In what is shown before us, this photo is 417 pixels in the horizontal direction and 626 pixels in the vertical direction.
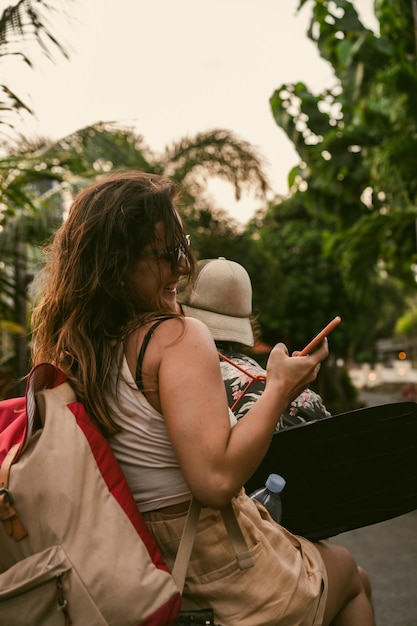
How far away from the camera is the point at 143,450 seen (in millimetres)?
1587

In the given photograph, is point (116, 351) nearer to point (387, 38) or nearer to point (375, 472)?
point (375, 472)

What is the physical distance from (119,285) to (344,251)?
1034cm

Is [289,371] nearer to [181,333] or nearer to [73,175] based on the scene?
[181,333]

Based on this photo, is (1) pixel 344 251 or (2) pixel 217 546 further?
(1) pixel 344 251

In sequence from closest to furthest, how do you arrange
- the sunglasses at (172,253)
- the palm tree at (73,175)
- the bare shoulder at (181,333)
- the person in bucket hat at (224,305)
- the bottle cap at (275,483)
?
the bare shoulder at (181,333) → the sunglasses at (172,253) → the bottle cap at (275,483) → the person in bucket hat at (224,305) → the palm tree at (73,175)

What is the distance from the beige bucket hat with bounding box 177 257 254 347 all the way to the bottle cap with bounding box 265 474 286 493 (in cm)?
83

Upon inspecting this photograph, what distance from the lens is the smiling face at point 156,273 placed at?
5.32 ft

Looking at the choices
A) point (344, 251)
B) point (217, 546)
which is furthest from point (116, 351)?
point (344, 251)

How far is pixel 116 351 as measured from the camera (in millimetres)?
1595

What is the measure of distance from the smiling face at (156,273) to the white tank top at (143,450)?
17cm

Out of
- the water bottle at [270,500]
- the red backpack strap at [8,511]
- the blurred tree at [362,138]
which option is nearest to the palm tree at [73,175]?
the blurred tree at [362,138]

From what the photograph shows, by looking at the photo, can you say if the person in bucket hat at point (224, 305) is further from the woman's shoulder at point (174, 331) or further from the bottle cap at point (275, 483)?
the woman's shoulder at point (174, 331)

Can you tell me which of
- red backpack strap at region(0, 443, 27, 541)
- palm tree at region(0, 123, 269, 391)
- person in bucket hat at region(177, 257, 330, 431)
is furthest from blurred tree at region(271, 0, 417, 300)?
red backpack strap at region(0, 443, 27, 541)

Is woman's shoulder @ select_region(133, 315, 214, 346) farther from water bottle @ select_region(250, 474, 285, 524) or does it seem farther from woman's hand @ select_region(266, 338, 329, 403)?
water bottle @ select_region(250, 474, 285, 524)
